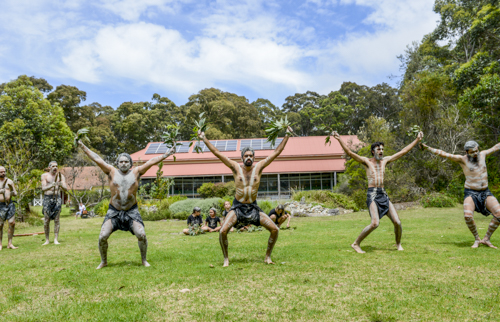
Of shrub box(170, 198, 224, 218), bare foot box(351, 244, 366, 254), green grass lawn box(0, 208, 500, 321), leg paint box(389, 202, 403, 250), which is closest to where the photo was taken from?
green grass lawn box(0, 208, 500, 321)

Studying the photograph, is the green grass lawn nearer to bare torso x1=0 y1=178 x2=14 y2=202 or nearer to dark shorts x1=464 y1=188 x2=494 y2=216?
dark shorts x1=464 y1=188 x2=494 y2=216

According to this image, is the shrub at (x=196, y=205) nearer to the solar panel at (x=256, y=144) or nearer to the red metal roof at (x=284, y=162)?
the red metal roof at (x=284, y=162)

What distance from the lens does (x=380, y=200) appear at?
296 inches

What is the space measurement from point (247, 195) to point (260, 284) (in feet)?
5.99

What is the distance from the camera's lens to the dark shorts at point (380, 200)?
747cm

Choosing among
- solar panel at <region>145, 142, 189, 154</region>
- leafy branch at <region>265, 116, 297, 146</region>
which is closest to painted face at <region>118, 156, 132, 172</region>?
leafy branch at <region>265, 116, 297, 146</region>

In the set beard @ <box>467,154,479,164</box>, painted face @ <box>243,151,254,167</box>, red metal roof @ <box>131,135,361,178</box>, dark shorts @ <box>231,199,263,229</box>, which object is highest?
red metal roof @ <box>131,135,361,178</box>

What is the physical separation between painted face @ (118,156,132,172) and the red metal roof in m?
24.6

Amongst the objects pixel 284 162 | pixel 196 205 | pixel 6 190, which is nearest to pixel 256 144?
pixel 284 162

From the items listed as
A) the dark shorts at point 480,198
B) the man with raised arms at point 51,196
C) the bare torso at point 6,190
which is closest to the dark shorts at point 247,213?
the dark shorts at point 480,198

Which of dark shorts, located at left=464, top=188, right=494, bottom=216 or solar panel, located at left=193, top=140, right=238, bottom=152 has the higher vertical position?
solar panel, located at left=193, top=140, right=238, bottom=152

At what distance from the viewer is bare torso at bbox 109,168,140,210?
20.7 ft

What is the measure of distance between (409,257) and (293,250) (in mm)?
2356

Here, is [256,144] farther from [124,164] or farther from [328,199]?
[124,164]
